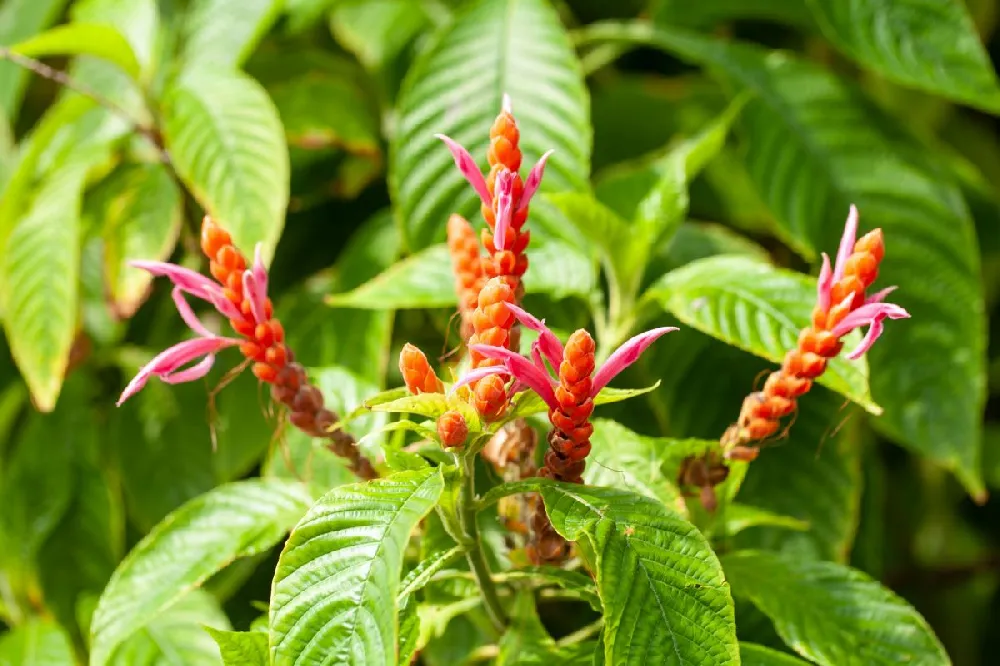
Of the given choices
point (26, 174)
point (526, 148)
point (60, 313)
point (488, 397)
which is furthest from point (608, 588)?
point (26, 174)

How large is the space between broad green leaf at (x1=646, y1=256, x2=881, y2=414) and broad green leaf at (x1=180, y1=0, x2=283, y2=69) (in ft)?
1.96

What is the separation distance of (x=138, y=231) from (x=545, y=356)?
0.74 meters

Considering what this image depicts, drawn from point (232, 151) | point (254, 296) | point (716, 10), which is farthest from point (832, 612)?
point (716, 10)

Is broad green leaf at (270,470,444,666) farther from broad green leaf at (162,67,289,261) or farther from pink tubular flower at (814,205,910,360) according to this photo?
broad green leaf at (162,67,289,261)

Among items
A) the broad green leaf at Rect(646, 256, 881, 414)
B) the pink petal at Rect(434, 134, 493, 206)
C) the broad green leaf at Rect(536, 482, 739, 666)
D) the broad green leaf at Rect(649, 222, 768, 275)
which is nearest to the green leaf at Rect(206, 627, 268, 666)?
the broad green leaf at Rect(536, 482, 739, 666)

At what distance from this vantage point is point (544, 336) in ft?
1.73

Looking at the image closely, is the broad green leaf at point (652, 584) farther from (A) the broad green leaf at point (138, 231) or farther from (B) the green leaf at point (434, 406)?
(A) the broad green leaf at point (138, 231)

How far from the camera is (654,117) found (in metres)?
1.35

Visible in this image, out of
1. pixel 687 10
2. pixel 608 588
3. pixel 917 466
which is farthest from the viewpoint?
pixel 917 466

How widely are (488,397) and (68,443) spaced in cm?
88

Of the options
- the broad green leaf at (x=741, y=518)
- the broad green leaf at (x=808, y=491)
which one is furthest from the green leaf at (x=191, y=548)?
the broad green leaf at (x=808, y=491)

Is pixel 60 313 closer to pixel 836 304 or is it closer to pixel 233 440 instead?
pixel 233 440

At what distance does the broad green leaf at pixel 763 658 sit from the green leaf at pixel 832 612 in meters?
0.01

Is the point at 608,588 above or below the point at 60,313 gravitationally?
above
